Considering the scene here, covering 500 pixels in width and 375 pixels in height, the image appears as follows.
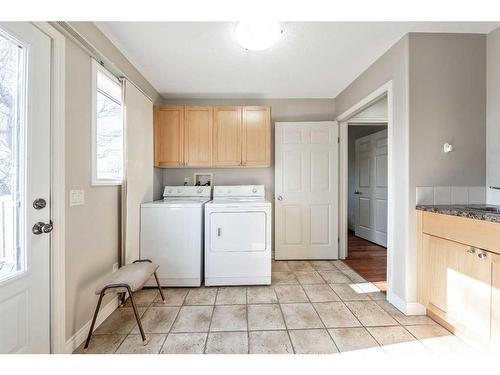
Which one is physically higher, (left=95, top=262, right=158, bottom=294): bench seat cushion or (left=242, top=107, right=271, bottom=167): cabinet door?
(left=242, top=107, right=271, bottom=167): cabinet door

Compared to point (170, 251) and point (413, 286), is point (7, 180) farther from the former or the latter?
A: point (413, 286)

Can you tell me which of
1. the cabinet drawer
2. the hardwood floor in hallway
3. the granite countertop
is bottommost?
the hardwood floor in hallway

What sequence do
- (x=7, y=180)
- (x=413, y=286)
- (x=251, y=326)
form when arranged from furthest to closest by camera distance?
1. (x=413, y=286)
2. (x=251, y=326)
3. (x=7, y=180)

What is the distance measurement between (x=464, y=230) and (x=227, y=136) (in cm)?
248

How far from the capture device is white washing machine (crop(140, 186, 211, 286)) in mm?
2525

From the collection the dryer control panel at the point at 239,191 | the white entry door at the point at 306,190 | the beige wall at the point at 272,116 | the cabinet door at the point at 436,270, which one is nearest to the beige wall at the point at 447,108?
the cabinet door at the point at 436,270

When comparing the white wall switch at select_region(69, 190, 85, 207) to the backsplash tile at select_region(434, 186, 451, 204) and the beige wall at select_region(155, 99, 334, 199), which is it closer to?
the beige wall at select_region(155, 99, 334, 199)

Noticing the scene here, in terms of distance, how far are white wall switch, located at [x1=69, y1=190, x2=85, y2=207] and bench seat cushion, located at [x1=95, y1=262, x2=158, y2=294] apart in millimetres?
584

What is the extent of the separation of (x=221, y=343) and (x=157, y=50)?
245 centimetres

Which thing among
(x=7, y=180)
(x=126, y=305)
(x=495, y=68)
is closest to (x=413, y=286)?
(x=495, y=68)

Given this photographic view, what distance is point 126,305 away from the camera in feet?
7.25

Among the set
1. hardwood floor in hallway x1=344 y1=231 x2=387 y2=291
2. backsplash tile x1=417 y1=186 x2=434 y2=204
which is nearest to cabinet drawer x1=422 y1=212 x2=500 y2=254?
backsplash tile x1=417 y1=186 x2=434 y2=204

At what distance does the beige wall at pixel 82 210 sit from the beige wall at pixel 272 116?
144 centimetres

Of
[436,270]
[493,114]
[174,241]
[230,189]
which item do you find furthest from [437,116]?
[174,241]
